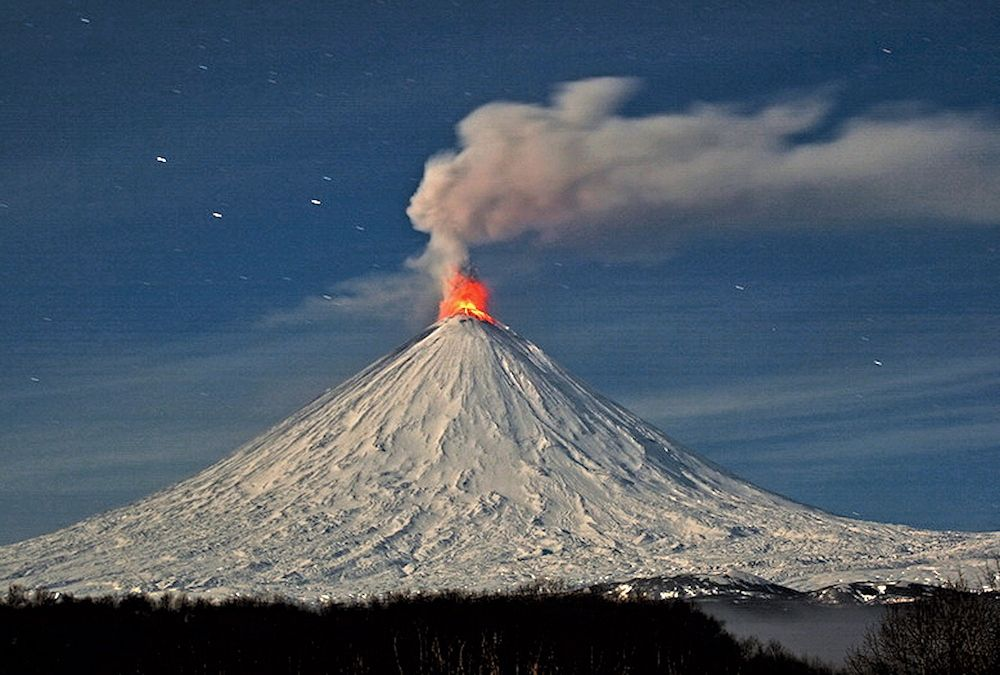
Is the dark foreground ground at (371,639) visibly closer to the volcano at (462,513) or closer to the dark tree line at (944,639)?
the dark tree line at (944,639)

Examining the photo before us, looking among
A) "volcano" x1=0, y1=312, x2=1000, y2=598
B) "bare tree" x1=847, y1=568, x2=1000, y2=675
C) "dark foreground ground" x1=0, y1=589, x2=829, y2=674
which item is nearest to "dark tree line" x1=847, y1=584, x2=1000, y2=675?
"bare tree" x1=847, y1=568, x2=1000, y2=675

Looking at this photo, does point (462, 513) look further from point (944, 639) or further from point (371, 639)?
point (944, 639)

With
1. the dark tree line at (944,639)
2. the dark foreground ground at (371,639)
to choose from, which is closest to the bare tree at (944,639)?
the dark tree line at (944,639)

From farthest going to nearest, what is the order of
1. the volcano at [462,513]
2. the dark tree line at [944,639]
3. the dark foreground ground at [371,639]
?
the volcano at [462,513]
the dark foreground ground at [371,639]
the dark tree line at [944,639]

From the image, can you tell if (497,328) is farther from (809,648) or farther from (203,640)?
(203,640)

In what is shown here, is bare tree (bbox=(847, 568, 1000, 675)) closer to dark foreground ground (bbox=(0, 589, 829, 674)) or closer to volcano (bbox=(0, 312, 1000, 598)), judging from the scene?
dark foreground ground (bbox=(0, 589, 829, 674))
